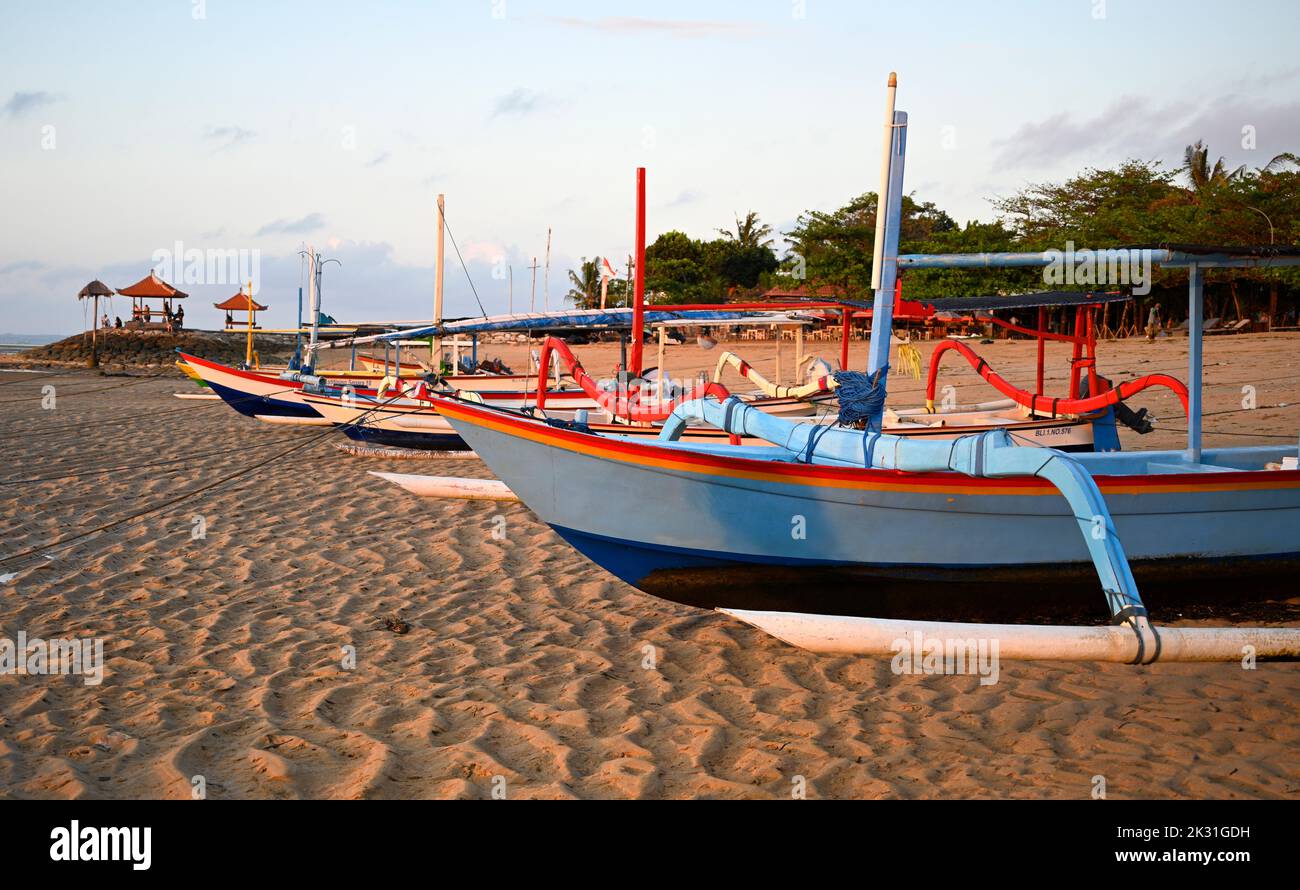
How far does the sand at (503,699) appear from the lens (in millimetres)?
3889

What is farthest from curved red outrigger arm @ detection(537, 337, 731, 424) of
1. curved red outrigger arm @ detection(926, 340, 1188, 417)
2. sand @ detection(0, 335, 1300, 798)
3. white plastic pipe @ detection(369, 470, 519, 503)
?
curved red outrigger arm @ detection(926, 340, 1188, 417)

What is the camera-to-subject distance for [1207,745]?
13.7 feet

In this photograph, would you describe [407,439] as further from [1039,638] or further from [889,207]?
[1039,638]

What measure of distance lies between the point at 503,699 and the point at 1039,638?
263 centimetres

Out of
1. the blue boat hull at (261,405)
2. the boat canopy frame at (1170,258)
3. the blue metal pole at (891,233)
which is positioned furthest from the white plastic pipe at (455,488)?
the blue boat hull at (261,405)

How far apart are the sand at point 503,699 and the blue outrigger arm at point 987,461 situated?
512 millimetres

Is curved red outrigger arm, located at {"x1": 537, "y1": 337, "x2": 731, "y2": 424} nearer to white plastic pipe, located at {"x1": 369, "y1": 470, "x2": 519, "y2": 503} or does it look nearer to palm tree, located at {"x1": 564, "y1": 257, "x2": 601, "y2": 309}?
white plastic pipe, located at {"x1": 369, "y1": 470, "x2": 519, "y2": 503}

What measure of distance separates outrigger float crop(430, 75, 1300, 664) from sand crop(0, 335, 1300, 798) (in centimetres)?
52

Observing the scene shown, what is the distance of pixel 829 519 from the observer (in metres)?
5.41

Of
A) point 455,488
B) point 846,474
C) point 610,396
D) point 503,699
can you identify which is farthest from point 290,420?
point 846,474

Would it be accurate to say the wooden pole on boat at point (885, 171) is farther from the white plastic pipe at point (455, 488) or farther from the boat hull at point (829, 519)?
the white plastic pipe at point (455, 488)

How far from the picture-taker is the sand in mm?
3889

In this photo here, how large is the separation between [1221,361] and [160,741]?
19936 millimetres

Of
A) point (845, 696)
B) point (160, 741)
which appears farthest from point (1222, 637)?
point (160, 741)
